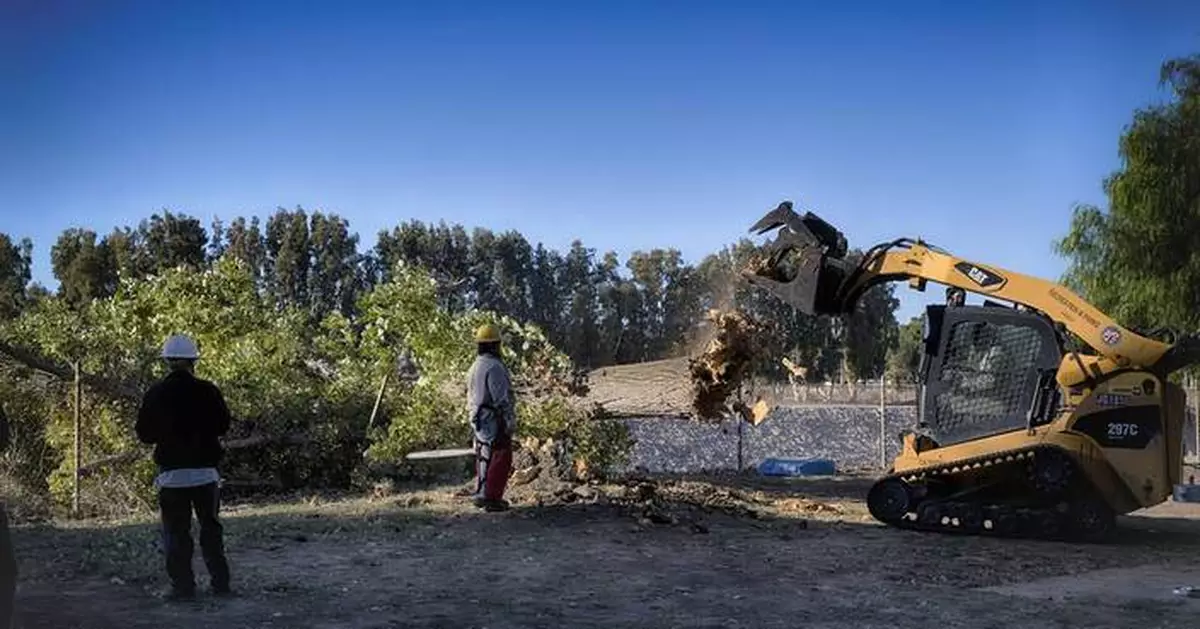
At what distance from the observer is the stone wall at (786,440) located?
20.2 m

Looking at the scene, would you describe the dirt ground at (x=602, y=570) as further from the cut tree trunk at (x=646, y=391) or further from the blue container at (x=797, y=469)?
the blue container at (x=797, y=469)

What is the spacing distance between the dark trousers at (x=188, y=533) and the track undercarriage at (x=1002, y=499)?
21.3ft

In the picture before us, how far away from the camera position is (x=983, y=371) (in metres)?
10.7

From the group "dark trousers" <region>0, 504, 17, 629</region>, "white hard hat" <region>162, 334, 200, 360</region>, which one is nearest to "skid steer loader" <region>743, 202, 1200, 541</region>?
"white hard hat" <region>162, 334, 200, 360</region>

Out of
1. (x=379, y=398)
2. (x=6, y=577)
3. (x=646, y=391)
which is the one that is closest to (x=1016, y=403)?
(x=646, y=391)

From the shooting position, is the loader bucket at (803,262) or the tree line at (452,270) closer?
the loader bucket at (803,262)

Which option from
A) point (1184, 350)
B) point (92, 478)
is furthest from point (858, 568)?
point (92, 478)

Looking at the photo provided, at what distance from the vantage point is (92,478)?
1371 centimetres

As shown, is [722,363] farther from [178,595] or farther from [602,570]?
[178,595]

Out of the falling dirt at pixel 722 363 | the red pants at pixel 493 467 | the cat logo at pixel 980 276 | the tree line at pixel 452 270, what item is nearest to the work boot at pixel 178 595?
the red pants at pixel 493 467

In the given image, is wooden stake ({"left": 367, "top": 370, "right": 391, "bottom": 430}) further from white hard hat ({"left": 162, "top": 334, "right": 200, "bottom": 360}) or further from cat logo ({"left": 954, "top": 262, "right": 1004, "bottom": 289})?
cat logo ({"left": 954, "top": 262, "right": 1004, "bottom": 289})

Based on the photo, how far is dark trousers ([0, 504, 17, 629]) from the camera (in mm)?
4031

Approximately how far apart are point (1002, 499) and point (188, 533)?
7262 millimetres

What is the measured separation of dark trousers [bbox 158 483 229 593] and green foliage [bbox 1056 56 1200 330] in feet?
49.7
